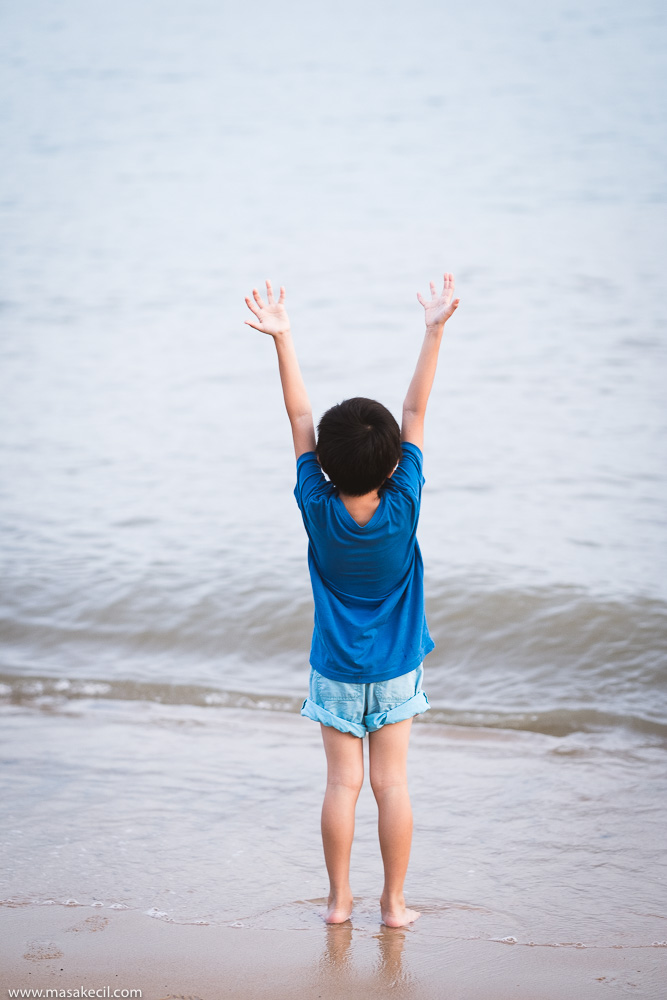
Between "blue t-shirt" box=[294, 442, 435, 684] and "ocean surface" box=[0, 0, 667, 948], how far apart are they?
80cm

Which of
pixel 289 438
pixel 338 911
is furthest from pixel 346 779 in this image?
pixel 289 438

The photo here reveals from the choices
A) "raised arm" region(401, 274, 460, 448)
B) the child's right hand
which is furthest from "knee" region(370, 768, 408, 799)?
the child's right hand

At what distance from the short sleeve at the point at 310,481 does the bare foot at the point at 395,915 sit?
115 cm

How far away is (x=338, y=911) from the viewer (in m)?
2.73

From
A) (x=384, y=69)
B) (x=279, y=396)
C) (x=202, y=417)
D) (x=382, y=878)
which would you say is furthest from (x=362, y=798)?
(x=384, y=69)

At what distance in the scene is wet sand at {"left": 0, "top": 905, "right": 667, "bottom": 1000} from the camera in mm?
2383

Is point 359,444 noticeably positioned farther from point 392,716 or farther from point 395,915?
point 395,915

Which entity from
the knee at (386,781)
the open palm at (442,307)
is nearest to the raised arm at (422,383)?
the open palm at (442,307)

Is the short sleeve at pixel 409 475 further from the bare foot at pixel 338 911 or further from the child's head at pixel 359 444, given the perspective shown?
the bare foot at pixel 338 911

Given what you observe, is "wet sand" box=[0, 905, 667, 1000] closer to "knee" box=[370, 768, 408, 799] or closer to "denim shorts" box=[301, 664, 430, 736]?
"knee" box=[370, 768, 408, 799]

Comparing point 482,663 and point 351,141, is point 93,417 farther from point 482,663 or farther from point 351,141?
point 351,141

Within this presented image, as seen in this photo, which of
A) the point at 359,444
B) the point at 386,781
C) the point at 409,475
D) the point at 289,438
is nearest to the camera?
the point at 359,444

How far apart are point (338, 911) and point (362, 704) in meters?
0.62

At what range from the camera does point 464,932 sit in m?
2.71
